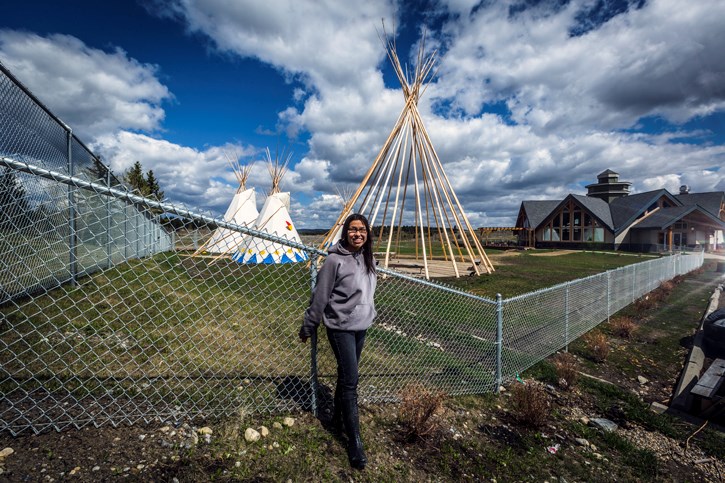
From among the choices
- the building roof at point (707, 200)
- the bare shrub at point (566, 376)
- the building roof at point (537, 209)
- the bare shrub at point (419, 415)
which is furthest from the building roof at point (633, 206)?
the bare shrub at point (419, 415)

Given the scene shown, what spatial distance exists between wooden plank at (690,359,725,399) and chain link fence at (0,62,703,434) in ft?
5.08

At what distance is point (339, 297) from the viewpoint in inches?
87.7

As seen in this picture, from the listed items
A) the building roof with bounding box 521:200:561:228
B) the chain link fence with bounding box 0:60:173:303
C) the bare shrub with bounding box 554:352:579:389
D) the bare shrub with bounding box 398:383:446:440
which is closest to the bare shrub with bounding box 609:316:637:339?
the bare shrub with bounding box 554:352:579:389

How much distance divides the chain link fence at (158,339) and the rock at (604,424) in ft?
2.89

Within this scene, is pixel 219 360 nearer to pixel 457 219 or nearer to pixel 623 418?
pixel 623 418

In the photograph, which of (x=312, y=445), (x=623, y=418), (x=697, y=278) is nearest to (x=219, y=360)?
(x=312, y=445)

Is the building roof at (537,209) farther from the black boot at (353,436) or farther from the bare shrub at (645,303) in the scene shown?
the black boot at (353,436)

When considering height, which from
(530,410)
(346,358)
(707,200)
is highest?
(707,200)

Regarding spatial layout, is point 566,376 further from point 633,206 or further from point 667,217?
point 633,206

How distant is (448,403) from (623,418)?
1808 mm

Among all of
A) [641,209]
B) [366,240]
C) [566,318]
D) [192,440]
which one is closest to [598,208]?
[641,209]

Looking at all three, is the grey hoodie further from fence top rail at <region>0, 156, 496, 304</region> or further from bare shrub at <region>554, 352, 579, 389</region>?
bare shrub at <region>554, 352, 579, 389</region>

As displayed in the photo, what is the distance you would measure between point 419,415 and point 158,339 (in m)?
2.89

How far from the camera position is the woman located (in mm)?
2197
